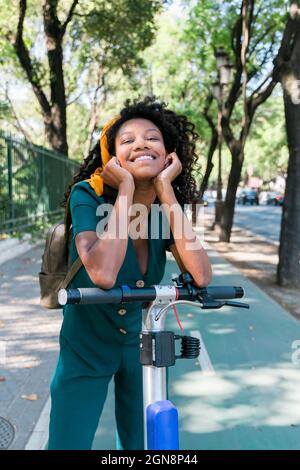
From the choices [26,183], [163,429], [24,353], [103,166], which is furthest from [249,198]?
[163,429]

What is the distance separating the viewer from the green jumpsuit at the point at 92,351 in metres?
2.00

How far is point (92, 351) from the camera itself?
2059 mm

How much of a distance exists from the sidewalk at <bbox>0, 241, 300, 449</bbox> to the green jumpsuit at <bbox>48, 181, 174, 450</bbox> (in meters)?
1.68

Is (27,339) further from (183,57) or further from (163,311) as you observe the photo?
(183,57)

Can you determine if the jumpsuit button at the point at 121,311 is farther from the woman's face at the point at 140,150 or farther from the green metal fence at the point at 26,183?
the green metal fence at the point at 26,183

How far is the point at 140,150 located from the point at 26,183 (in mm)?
13320

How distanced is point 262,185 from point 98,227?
94.4 m

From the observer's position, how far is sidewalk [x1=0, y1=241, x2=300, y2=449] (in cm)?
379

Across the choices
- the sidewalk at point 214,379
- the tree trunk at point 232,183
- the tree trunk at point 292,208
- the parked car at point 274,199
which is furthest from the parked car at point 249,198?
the sidewalk at point 214,379

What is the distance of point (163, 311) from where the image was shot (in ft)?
5.63

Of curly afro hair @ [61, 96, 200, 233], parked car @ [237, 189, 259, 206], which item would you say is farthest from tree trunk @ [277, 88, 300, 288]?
parked car @ [237, 189, 259, 206]

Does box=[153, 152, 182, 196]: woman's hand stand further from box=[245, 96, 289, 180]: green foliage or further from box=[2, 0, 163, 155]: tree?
box=[245, 96, 289, 180]: green foliage

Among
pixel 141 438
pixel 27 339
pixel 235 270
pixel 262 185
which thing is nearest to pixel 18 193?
pixel 235 270

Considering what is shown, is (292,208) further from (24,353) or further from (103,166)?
(103,166)
